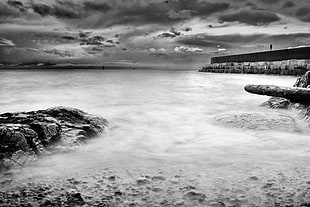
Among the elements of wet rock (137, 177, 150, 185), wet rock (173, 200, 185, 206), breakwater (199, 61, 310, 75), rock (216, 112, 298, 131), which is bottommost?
wet rock (173, 200, 185, 206)

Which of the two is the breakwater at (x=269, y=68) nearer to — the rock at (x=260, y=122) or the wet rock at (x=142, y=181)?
the rock at (x=260, y=122)

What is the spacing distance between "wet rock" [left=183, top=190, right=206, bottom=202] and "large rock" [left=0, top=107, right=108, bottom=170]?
1.47 meters

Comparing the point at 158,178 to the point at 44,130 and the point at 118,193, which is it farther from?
the point at 44,130

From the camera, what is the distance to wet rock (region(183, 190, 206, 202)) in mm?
1738

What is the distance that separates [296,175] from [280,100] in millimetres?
3823

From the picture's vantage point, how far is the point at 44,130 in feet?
8.75

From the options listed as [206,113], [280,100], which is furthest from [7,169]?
A: [280,100]

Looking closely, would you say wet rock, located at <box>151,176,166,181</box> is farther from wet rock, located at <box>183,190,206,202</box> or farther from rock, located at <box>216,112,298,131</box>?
rock, located at <box>216,112,298,131</box>

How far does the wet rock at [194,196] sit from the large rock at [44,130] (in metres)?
1.47

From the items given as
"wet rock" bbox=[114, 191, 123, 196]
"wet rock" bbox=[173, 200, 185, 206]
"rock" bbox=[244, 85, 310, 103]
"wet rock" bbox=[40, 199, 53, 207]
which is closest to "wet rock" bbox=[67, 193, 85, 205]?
"wet rock" bbox=[40, 199, 53, 207]

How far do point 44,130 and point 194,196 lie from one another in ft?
5.56

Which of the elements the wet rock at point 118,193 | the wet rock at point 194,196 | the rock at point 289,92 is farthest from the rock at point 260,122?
the wet rock at point 118,193

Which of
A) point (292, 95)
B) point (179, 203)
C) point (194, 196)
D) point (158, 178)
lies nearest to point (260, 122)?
point (292, 95)

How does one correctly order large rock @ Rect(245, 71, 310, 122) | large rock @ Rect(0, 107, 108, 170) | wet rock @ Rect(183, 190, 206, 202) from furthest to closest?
1. large rock @ Rect(245, 71, 310, 122)
2. large rock @ Rect(0, 107, 108, 170)
3. wet rock @ Rect(183, 190, 206, 202)
